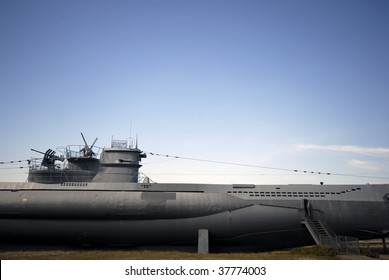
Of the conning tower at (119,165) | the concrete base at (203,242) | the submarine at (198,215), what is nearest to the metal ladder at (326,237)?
the submarine at (198,215)

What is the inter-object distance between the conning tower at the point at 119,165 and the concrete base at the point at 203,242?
7.41 meters

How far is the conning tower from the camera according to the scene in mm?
25531

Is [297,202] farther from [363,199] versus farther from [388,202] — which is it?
[388,202]

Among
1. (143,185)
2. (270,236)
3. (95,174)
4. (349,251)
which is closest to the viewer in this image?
(349,251)

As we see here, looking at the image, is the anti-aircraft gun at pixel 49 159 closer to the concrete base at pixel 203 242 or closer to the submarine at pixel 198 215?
the submarine at pixel 198 215

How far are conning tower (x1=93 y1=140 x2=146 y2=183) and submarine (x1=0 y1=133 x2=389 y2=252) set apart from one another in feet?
7.58

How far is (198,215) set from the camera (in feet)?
70.9

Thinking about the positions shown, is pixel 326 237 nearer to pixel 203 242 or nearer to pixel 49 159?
pixel 203 242

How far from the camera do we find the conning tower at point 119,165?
25531 mm

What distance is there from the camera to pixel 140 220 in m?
21.8

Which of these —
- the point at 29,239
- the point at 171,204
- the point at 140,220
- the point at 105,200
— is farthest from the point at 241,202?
the point at 29,239

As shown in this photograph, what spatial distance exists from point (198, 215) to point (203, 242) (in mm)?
1703

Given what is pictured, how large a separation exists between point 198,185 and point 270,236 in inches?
226

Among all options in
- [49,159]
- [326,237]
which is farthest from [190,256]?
[49,159]
